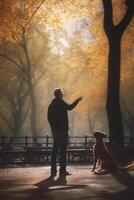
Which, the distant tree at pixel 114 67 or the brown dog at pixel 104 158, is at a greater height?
the distant tree at pixel 114 67

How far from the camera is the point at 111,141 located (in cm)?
1847

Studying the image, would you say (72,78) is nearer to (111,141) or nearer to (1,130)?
(1,130)

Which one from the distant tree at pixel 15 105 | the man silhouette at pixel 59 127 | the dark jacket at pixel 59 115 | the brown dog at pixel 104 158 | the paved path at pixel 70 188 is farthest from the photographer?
the distant tree at pixel 15 105

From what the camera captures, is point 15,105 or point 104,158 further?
point 15,105

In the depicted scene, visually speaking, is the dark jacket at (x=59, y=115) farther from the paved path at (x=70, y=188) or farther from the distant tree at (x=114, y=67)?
the distant tree at (x=114, y=67)

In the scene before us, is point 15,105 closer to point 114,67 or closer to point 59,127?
point 114,67

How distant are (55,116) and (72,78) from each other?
43.4 meters

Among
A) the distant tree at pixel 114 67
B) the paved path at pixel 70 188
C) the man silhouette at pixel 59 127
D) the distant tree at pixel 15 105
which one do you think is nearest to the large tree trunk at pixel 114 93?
the distant tree at pixel 114 67

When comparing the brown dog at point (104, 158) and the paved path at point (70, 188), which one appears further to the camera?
the brown dog at point (104, 158)

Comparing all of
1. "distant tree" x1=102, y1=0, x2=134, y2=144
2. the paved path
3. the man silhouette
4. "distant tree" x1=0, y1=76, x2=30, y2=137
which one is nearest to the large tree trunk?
"distant tree" x1=102, y1=0, x2=134, y2=144

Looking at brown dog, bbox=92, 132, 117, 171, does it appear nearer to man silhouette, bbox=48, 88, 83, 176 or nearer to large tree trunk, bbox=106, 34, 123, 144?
man silhouette, bbox=48, 88, 83, 176

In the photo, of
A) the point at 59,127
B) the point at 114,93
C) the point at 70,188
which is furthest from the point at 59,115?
the point at 114,93

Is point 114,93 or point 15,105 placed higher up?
point 15,105

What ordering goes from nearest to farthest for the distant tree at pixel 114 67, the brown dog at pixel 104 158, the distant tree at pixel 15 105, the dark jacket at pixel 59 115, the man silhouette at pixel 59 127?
the brown dog at pixel 104 158
the man silhouette at pixel 59 127
the dark jacket at pixel 59 115
the distant tree at pixel 114 67
the distant tree at pixel 15 105
